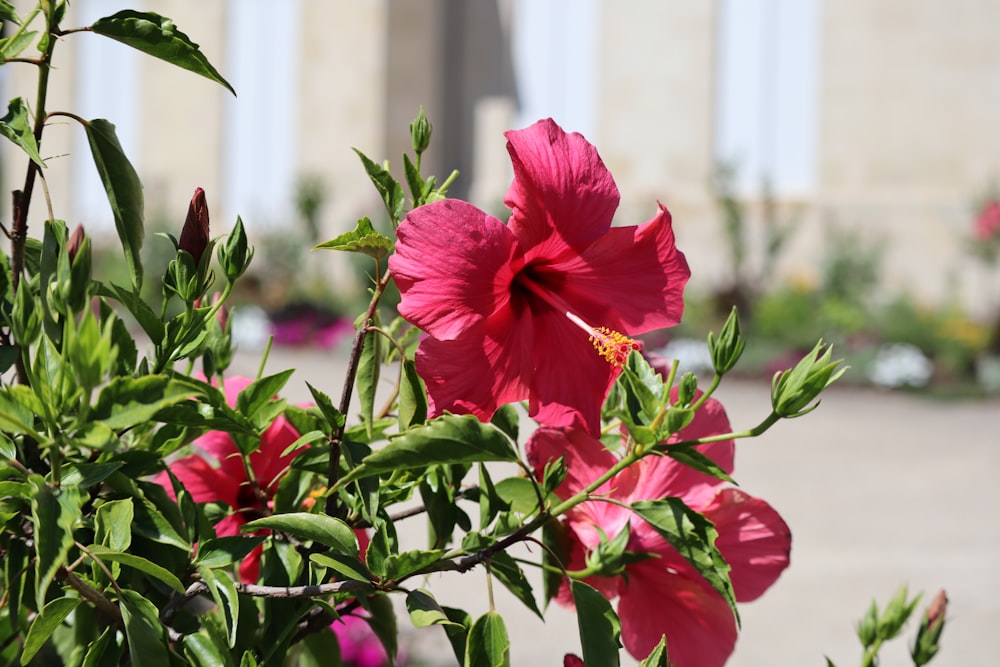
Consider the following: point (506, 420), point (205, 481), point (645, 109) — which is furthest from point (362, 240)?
point (645, 109)

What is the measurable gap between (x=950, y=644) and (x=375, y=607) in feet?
12.3

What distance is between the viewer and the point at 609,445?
73 cm

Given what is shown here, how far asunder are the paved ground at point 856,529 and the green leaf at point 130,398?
1.91 meters

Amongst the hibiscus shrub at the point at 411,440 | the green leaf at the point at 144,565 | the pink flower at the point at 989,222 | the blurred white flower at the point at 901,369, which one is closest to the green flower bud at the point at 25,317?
the hibiscus shrub at the point at 411,440

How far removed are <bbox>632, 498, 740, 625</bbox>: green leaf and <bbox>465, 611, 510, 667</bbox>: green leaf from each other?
0.32ft

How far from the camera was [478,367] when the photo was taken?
1.93 feet

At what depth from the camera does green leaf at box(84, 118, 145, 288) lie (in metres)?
0.58

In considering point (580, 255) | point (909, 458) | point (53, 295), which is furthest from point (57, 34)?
point (909, 458)

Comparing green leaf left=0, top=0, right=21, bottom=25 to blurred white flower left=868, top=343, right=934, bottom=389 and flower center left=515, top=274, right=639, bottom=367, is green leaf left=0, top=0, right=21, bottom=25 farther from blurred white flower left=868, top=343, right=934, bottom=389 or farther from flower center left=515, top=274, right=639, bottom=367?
blurred white flower left=868, top=343, right=934, bottom=389

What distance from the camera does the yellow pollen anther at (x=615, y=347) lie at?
60cm

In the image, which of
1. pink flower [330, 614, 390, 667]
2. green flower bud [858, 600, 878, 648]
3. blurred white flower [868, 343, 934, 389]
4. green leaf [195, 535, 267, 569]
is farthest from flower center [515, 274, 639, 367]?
blurred white flower [868, 343, 934, 389]

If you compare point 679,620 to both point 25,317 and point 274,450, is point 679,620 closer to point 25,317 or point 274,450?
point 274,450

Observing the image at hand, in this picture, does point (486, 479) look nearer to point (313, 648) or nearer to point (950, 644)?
point (313, 648)

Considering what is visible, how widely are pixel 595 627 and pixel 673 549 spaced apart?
13cm
